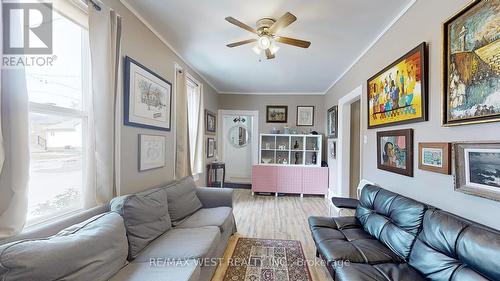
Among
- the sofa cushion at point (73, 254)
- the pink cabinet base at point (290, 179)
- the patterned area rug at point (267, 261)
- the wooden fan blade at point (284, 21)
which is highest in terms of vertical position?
the wooden fan blade at point (284, 21)

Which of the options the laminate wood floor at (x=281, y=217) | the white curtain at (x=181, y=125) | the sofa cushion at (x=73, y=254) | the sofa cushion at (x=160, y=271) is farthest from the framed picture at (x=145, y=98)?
the laminate wood floor at (x=281, y=217)

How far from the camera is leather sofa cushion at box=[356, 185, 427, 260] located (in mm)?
1694

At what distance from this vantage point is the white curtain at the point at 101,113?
5.96 ft

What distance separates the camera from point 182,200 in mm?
2600

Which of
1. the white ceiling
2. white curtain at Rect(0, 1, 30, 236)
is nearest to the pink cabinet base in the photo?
the white ceiling

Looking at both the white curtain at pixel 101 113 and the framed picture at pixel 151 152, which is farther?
the framed picture at pixel 151 152

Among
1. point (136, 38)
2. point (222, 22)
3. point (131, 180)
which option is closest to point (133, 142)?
point (131, 180)

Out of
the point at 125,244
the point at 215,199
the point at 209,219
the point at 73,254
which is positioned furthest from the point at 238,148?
the point at 73,254

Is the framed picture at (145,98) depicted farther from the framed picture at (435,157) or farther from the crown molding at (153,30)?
the framed picture at (435,157)

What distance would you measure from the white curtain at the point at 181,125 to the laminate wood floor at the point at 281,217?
126 centimetres

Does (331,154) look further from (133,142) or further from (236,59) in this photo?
(133,142)

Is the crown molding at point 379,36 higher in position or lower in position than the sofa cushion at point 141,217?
higher

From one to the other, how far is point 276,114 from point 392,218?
4328 millimetres

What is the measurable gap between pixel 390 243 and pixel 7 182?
2595 mm
